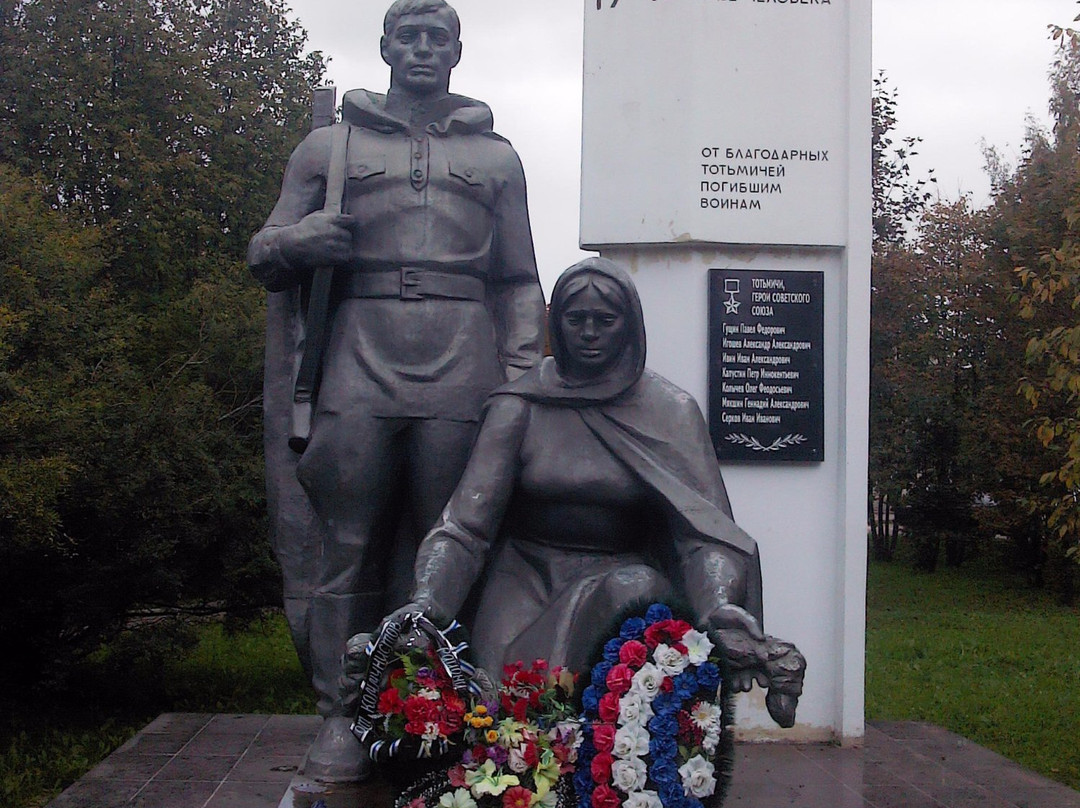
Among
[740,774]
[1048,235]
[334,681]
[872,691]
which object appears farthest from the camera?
[1048,235]

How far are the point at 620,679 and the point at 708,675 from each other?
19cm

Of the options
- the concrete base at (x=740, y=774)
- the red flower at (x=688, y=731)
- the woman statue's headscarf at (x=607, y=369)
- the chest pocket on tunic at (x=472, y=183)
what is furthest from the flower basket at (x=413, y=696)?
the chest pocket on tunic at (x=472, y=183)

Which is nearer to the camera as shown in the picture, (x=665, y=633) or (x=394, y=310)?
(x=665, y=633)

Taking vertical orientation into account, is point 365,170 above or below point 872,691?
above

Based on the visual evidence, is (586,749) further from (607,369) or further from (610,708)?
(607,369)

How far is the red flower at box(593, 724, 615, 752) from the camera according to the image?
277 cm

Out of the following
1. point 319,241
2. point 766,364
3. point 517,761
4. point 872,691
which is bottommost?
point 872,691

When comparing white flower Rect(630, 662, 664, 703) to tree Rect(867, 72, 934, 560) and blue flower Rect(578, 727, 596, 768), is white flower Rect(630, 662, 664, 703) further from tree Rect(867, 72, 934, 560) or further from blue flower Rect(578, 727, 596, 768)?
tree Rect(867, 72, 934, 560)

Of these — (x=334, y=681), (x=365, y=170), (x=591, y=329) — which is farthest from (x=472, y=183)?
(x=334, y=681)

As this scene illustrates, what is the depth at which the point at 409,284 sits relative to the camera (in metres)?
4.00

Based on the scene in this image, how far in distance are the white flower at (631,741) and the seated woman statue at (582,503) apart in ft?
1.57

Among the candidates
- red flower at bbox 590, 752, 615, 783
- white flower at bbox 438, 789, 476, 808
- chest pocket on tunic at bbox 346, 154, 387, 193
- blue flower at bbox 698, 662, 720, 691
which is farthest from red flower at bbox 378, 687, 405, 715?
chest pocket on tunic at bbox 346, 154, 387, 193

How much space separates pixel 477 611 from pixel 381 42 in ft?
6.19

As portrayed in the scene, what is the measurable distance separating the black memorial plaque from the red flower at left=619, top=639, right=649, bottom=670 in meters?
3.53
